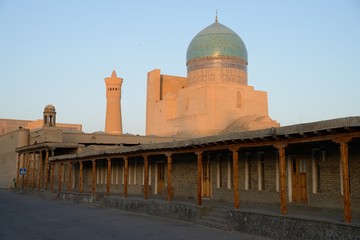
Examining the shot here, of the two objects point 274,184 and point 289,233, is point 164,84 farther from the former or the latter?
point 289,233

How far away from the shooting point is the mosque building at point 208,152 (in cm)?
1306

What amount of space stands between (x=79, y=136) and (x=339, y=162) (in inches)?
1084

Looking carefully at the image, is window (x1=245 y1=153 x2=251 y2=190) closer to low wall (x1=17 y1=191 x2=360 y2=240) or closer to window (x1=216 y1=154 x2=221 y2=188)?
window (x1=216 y1=154 x2=221 y2=188)

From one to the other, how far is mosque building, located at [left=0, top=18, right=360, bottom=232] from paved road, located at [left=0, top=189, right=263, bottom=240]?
1.05 m

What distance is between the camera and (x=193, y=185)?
68.1 ft

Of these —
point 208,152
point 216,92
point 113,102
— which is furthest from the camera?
point 113,102

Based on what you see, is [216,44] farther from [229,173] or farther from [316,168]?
[316,168]

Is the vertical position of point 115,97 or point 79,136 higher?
point 115,97

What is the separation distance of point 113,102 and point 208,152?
34.2 m

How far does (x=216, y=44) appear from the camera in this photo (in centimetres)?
4222

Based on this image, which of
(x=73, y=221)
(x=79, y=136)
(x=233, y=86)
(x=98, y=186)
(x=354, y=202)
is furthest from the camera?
(x=233, y=86)

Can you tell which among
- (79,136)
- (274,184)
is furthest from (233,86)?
(274,184)

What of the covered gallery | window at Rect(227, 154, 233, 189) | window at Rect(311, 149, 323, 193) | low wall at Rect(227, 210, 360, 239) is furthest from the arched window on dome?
low wall at Rect(227, 210, 360, 239)

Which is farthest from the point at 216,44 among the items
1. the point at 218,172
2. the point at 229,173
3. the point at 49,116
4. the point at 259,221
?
the point at 259,221
